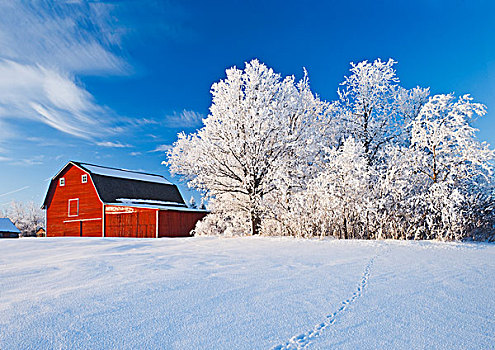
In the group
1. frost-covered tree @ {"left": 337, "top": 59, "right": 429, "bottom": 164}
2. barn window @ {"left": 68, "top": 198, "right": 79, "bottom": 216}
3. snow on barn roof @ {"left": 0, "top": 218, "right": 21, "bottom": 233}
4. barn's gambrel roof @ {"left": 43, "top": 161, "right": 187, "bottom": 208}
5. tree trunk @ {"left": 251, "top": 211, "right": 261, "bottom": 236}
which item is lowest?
snow on barn roof @ {"left": 0, "top": 218, "right": 21, "bottom": 233}

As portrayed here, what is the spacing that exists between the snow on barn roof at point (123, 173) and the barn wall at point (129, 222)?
3.63 metres

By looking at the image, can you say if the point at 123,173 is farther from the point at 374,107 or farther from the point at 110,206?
the point at 374,107

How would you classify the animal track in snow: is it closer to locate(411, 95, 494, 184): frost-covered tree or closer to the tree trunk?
locate(411, 95, 494, 184): frost-covered tree

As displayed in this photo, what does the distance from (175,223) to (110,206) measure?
4.63 m

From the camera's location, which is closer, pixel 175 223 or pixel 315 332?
pixel 315 332

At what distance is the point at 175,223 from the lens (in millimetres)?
22859

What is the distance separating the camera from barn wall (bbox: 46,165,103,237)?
914 inches

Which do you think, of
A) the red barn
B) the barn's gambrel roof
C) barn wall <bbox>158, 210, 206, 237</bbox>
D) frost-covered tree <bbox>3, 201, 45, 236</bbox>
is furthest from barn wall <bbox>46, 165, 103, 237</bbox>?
frost-covered tree <bbox>3, 201, 45, 236</bbox>

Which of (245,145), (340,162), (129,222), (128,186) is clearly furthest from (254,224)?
(128,186)

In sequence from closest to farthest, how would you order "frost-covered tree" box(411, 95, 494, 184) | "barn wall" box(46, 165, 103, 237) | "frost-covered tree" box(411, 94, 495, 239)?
"frost-covered tree" box(411, 94, 495, 239), "frost-covered tree" box(411, 95, 494, 184), "barn wall" box(46, 165, 103, 237)

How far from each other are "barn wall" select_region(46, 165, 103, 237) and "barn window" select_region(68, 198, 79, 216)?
239 millimetres

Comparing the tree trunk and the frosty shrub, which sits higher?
the frosty shrub

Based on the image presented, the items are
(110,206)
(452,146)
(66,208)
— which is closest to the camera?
(452,146)

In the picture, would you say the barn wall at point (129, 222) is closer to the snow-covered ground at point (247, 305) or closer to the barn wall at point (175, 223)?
the barn wall at point (175, 223)
